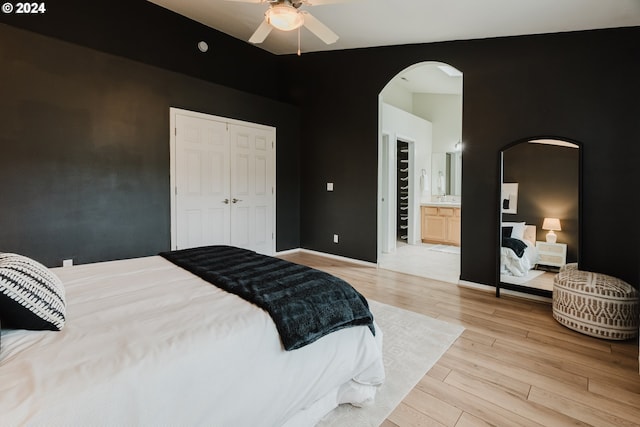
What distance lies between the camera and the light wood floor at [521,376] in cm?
171

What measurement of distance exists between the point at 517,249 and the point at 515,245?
0.15 ft

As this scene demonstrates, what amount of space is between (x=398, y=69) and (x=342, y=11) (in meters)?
1.12

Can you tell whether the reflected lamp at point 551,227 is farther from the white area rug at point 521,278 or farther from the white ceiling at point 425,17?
the white ceiling at point 425,17

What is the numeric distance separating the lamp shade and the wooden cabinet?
10.1 ft

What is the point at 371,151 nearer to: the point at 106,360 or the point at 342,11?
the point at 342,11

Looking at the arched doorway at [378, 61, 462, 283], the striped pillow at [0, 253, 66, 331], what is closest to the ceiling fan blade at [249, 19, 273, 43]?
the striped pillow at [0, 253, 66, 331]

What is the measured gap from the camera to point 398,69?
432 centimetres

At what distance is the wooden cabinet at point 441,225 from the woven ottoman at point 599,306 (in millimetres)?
3640

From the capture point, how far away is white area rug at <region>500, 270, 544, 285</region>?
3.32 metres

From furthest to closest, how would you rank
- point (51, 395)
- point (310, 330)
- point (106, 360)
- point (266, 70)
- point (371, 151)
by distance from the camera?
point (266, 70), point (371, 151), point (310, 330), point (106, 360), point (51, 395)

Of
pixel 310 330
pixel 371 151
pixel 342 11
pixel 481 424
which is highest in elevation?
pixel 342 11

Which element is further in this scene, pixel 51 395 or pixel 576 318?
pixel 576 318

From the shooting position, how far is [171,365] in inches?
41.7

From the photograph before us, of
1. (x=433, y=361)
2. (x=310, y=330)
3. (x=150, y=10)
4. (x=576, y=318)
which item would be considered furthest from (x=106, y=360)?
(x=150, y=10)
